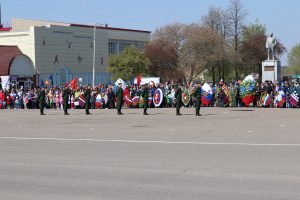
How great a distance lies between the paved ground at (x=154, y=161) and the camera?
350 inches

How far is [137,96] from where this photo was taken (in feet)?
114

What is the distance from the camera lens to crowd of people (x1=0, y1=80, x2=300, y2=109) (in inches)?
1233

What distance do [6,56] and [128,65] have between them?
16.0 metres

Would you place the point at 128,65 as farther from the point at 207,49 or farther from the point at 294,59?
the point at 294,59

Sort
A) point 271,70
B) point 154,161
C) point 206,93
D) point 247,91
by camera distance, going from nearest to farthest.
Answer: point 154,161 → point 247,91 → point 206,93 → point 271,70

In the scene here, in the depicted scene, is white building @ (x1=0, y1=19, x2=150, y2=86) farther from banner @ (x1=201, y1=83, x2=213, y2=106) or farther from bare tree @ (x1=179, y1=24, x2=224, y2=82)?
banner @ (x1=201, y1=83, x2=213, y2=106)

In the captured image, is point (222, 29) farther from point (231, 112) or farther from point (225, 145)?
point (225, 145)

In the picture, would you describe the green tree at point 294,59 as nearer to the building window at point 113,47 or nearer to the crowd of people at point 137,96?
the building window at point 113,47

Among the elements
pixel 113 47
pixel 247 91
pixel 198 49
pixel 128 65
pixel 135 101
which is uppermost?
pixel 113 47

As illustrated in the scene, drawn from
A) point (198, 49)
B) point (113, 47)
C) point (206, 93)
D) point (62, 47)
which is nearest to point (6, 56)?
point (62, 47)

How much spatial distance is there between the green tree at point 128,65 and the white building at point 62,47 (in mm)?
1716

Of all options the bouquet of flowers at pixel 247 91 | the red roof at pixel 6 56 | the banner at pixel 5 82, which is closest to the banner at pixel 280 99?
the bouquet of flowers at pixel 247 91

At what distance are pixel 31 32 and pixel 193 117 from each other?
147 ft

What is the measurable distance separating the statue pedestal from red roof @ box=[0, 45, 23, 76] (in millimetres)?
28367
